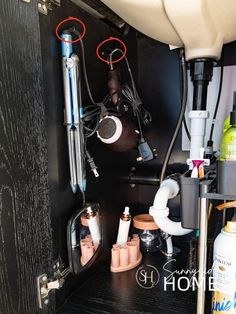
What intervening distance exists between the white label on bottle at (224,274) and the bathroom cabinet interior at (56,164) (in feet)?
0.59

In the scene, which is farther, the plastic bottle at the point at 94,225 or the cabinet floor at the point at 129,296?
the plastic bottle at the point at 94,225

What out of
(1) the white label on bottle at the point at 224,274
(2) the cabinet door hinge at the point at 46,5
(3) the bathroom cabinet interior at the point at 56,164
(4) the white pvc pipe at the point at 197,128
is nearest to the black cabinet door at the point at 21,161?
(3) the bathroom cabinet interior at the point at 56,164

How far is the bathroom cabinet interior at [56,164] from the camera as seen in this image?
49 cm

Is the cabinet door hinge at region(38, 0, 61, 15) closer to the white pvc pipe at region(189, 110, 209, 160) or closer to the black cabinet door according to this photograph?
the black cabinet door

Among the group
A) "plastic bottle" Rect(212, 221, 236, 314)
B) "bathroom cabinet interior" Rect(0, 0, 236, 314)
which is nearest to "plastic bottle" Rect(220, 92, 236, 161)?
"plastic bottle" Rect(212, 221, 236, 314)

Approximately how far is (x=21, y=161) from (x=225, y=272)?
1.54 feet

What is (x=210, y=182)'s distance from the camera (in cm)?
58

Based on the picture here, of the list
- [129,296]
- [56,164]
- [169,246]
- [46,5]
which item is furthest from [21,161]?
[169,246]

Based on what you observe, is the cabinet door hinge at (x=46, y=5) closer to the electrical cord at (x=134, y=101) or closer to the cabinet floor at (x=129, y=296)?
the electrical cord at (x=134, y=101)

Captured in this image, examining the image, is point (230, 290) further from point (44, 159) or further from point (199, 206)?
point (44, 159)

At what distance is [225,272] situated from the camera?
578 mm

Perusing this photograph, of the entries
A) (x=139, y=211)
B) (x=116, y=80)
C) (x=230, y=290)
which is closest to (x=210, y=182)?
(x=230, y=290)

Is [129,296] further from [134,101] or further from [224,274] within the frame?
[134,101]

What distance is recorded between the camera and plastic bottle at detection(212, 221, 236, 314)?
22.4 inches
